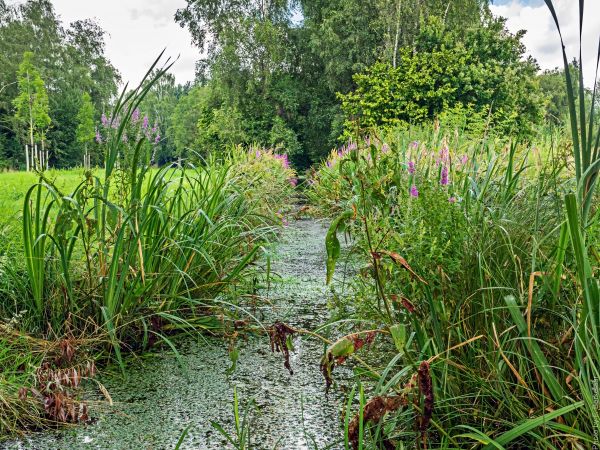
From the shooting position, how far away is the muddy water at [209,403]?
4.64 ft

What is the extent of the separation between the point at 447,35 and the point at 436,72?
1226 millimetres

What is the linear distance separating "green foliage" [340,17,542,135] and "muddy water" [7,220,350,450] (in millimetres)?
15001

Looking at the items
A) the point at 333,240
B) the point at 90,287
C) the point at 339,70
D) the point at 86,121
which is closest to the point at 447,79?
the point at 339,70

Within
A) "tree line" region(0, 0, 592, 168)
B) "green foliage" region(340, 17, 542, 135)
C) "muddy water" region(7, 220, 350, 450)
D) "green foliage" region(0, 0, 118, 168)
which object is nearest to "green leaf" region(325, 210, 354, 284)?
"muddy water" region(7, 220, 350, 450)

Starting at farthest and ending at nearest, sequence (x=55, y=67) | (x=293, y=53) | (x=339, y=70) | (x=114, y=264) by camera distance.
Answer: (x=55, y=67)
(x=293, y=53)
(x=339, y=70)
(x=114, y=264)

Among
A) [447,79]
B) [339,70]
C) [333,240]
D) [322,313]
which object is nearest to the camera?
[333,240]

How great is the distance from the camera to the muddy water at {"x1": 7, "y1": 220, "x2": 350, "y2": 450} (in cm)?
141

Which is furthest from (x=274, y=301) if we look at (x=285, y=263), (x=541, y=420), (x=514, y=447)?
(x=541, y=420)

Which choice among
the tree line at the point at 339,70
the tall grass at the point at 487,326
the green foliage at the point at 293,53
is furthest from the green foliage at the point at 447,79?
the tall grass at the point at 487,326

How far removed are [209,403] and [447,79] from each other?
55.0ft

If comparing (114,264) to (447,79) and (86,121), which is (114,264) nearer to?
(447,79)

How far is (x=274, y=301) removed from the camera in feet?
9.26

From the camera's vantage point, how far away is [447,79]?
16906mm

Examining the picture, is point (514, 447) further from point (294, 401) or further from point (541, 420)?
point (294, 401)
